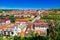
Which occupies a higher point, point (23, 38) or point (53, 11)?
point (53, 11)

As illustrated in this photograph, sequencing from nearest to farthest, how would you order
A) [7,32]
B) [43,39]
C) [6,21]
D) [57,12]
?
[43,39] < [7,32] < [6,21] < [57,12]

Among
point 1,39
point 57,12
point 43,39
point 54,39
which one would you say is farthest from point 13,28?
point 57,12

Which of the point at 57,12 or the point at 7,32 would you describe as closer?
the point at 7,32

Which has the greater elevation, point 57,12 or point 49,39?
point 57,12

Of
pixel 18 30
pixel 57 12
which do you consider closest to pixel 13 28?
pixel 18 30

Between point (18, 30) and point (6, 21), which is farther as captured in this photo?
point (6, 21)

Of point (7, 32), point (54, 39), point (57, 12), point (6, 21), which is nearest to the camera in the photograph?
point (54, 39)

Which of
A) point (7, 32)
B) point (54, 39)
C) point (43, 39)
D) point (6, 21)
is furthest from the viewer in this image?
point (6, 21)

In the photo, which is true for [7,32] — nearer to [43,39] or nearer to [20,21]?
[43,39]

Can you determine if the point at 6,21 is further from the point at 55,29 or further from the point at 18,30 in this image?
the point at 55,29
